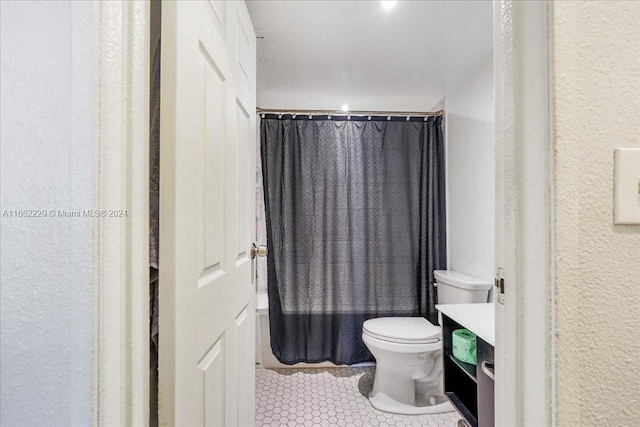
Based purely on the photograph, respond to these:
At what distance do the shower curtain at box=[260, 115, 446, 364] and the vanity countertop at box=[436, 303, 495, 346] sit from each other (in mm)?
1061

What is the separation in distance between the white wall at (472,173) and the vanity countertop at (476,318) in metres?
0.56

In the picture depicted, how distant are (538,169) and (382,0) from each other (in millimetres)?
1287

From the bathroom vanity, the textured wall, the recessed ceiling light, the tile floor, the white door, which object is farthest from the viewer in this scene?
the tile floor

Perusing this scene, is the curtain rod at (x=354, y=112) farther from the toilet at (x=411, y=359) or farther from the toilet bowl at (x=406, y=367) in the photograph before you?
the toilet bowl at (x=406, y=367)

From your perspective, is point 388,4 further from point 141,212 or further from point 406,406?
point 406,406

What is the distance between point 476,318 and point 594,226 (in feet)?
3.13

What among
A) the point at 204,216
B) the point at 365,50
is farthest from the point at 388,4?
the point at 204,216

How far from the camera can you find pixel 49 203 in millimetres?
470

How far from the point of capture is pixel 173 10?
63cm

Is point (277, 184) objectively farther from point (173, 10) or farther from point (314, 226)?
point (173, 10)

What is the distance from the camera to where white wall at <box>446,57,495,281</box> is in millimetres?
1934

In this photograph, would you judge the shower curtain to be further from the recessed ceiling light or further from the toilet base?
the recessed ceiling light


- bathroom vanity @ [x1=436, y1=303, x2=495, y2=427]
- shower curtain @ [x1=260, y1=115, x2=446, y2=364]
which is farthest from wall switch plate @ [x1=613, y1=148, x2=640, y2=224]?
shower curtain @ [x1=260, y1=115, x2=446, y2=364]

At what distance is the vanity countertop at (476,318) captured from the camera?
1.11 meters
